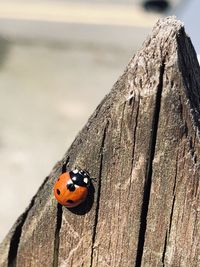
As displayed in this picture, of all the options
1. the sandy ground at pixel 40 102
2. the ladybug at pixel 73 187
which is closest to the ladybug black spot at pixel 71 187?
the ladybug at pixel 73 187

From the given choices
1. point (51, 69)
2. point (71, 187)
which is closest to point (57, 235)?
point (71, 187)

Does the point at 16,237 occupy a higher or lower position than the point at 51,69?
lower

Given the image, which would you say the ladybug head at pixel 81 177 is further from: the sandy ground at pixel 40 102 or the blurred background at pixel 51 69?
the sandy ground at pixel 40 102

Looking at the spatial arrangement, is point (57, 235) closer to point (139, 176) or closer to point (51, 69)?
point (139, 176)

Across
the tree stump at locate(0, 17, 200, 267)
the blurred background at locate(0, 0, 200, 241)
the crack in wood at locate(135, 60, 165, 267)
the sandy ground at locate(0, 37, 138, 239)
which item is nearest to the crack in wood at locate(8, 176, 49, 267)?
the tree stump at locate(0, 17, 200, 267)

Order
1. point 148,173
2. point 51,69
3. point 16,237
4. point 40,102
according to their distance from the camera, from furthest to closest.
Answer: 1. point 51,69
2. point 40,102
3. point 16,237
4. point 148,173

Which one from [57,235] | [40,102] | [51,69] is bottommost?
[57,235]
